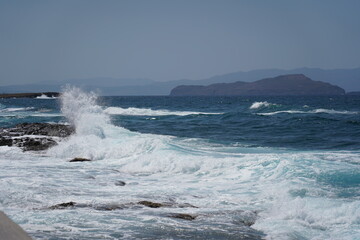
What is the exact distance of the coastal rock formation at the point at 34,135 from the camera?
16.9m

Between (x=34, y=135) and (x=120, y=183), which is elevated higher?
(x=34, y=135)

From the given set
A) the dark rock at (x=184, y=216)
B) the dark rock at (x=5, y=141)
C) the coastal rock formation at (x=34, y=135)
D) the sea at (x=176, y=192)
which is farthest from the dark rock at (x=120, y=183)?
the dark rock at (x=5, y=141)

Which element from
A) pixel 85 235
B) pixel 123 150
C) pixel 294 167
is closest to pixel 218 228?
pixel 85 235

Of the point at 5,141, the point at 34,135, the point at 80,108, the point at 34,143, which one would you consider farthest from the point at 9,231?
the point at 80,108

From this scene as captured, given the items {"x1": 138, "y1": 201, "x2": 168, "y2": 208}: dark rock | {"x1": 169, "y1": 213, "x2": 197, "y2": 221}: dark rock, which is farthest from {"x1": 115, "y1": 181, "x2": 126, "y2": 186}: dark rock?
{"x1": 169, "y1": 213, "x2": 197, "y2": 221}: dark rock

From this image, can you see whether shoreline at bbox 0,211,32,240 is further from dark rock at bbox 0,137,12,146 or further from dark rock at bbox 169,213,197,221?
dark rock at bbox 0,137,12,146

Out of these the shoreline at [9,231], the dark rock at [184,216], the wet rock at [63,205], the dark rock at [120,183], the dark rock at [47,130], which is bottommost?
the dark rock at [120,183]

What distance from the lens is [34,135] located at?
60.6 feet

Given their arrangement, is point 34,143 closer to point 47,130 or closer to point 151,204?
point 47,130

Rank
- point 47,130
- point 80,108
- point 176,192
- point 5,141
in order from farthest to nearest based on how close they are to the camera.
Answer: point 80,108 → point 47,130 → point 5,141 → point 176,192

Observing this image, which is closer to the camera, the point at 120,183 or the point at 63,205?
the point at 63,205

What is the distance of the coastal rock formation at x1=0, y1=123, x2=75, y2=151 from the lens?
55.3ft

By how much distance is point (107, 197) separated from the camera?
28.4 ft

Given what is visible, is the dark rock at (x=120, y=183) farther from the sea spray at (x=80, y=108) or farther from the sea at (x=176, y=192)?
the sea spray at (x=80, y=108)
